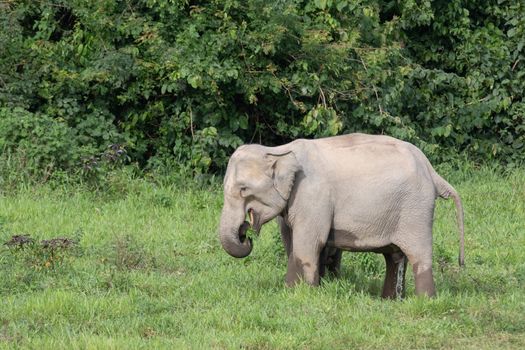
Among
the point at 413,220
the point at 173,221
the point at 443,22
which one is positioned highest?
the point at 443,22

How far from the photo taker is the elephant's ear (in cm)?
851

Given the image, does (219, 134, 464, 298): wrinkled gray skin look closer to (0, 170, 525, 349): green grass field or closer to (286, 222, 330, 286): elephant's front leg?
(286, 222, 330, 286): elephant's front leg

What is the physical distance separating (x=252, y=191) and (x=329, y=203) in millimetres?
561

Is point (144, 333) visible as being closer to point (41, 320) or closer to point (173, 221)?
point (41, 320)

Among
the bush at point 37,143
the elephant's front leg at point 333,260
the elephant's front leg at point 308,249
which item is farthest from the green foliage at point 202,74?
the elephant's front leg at point 308,249

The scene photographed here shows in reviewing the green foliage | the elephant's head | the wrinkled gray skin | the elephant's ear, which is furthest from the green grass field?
the green foliage

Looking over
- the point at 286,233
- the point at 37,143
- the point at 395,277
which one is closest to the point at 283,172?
the point at 286,233

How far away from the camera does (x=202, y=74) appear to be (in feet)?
43.2

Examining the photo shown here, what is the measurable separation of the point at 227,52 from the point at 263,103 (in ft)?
3.64

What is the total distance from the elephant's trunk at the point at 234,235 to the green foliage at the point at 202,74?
4.59 meters

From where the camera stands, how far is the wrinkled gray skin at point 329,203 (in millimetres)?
8531

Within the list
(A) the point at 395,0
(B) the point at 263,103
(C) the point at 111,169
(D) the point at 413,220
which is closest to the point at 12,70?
(C) the point at 111,169

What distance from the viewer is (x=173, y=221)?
38.2 ft

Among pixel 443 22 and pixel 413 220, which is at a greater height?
pixel 443 22
